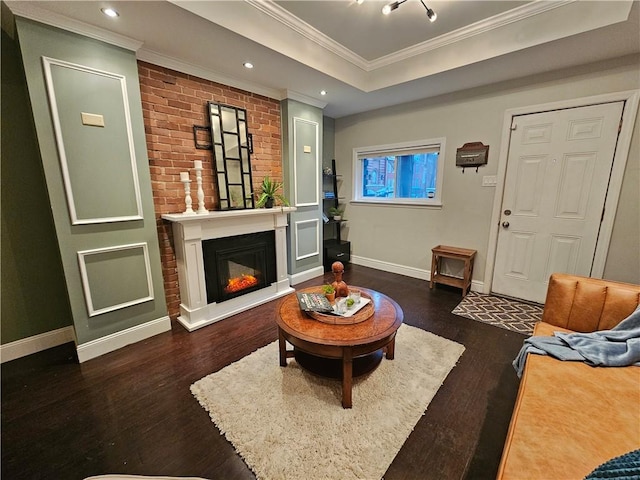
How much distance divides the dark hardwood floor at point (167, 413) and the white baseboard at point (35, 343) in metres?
0.08

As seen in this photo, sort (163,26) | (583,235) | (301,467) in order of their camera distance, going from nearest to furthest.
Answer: (301,467) < (163,26) < (583,235)

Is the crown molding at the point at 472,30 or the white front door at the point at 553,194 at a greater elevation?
the crown molding at the point at 472,30

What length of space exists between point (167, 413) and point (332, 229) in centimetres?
362

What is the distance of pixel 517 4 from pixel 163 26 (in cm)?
276

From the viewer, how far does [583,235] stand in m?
2.76

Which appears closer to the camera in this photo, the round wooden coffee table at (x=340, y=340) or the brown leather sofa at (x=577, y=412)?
the brown leather sofa at (x=577, y=412)

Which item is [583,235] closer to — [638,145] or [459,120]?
[638,145]

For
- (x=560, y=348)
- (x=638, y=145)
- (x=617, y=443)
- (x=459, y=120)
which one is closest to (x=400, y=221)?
(x=459, y=120)

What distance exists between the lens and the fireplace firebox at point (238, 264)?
2730 mm

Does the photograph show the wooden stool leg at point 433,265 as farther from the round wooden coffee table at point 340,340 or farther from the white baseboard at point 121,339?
the white baseboard at point 121,339

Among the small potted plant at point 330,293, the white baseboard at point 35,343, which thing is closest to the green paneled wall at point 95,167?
the white baseboard at point 35,343

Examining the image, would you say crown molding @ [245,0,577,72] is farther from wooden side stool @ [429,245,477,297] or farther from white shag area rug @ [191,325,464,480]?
white shag area rug @ [191,325,464,480]

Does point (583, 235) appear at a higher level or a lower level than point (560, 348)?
higher

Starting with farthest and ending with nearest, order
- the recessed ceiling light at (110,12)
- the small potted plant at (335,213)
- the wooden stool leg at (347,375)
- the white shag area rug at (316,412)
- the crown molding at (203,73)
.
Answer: the small potted plant at (335,213), the crown molding at (203,73), the recessed ceiling light at (110,12), the wooden stool leg at (347,375), the white shag area rug at (316,412)
